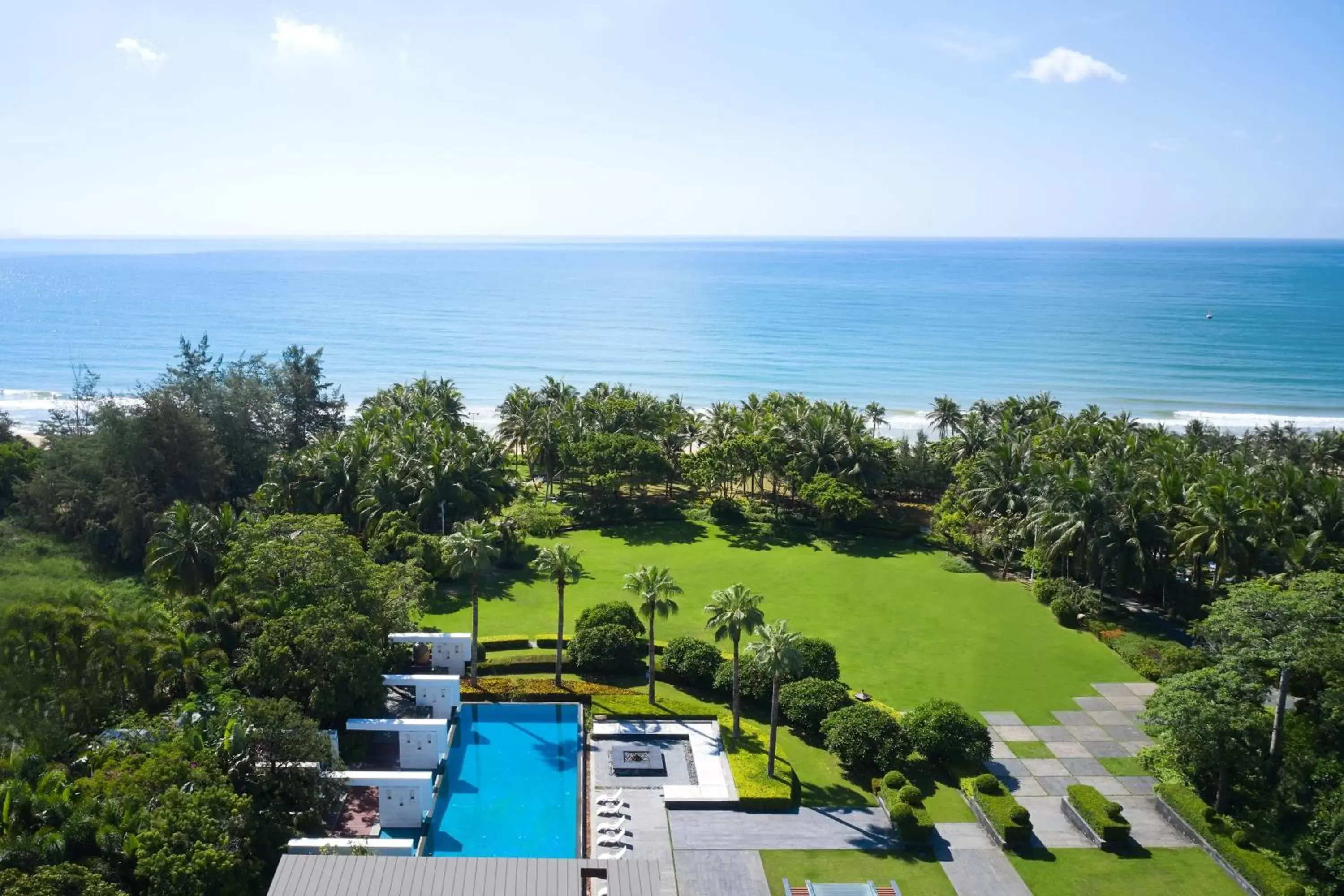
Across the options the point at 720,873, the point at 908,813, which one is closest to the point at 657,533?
the point at 908,813

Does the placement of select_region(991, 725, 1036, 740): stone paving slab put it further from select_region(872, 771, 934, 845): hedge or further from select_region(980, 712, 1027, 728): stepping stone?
select_region(872, 771, 934, 845): hedge

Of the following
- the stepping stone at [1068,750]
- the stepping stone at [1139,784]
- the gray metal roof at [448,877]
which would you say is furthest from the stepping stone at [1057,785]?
the gray metal roof at [448,877]

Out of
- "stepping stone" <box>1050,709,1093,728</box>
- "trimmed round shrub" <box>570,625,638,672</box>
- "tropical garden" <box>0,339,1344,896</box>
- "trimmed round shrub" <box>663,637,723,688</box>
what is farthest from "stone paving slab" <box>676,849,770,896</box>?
"stepping stone" <box>1050,709,1093,728</box>

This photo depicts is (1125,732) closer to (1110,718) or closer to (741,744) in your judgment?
(1110,718)

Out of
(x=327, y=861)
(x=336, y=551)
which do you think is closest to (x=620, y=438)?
(x=336, y=551)

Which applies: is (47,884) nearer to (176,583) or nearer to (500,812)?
(500,812)

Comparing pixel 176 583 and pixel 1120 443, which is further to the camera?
pixel 1120 443

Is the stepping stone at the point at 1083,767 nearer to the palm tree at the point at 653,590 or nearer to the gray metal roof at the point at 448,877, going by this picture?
the palm tree at the point at 653,590
